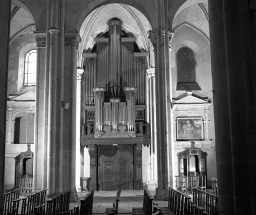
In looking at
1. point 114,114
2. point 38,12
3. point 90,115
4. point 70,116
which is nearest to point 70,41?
point 38,12

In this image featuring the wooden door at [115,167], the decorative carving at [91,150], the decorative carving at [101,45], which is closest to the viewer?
the decorative carving at [91,150]

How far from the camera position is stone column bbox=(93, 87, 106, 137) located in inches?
930

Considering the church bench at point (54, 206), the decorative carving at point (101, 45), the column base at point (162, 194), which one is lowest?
the column base at point (162, 194)

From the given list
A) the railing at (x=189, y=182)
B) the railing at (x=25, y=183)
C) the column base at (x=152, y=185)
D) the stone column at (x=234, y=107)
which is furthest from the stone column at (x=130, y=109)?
the stone column at (x=234, y=107)

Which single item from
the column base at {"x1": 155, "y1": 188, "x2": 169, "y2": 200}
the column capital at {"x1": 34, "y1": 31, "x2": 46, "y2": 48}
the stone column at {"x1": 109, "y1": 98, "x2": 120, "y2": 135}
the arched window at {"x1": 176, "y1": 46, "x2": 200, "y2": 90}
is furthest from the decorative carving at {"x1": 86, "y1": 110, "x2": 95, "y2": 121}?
the column base at {"x1": 155, "y1": 188, "x2": 169, "y2": 200}

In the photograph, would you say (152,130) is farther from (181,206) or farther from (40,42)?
(181,206)

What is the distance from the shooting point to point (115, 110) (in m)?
23.9

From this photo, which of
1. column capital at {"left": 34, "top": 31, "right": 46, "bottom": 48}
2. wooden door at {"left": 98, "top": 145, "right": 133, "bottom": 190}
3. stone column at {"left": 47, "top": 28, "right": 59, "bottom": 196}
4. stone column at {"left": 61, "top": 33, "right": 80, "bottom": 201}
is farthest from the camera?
wooden door at {"left": 98, "top": 145, "right": 133, "bottom": 190}

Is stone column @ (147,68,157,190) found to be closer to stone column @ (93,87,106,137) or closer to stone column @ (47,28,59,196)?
stone column @ (93,87,106,137)

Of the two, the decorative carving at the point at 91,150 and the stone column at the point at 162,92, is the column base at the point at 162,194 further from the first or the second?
the decorative carving at the point at 91,150

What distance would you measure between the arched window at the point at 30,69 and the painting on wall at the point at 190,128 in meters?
10.2

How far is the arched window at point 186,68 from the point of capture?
25266mm

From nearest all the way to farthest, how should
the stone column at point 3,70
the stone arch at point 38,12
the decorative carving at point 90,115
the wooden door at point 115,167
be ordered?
the stone column at point 3,70, the stone arch at point 38,12, the wooden door at point 115,167, the decorative carving at point 90,115

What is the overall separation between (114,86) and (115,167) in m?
5.26
